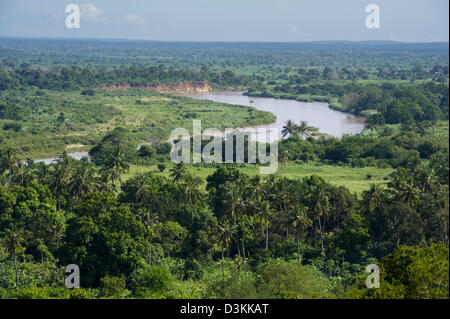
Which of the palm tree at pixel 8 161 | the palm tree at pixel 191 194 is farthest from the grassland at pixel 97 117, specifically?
the palm tree at pixel 191 194

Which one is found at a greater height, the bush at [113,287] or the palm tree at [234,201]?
the palm tree at [234,201]

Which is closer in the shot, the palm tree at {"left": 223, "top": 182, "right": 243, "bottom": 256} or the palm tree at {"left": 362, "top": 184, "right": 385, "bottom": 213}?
the palm tree at {"left": 223, "top": 182, "right": 243, "bottom": 256}

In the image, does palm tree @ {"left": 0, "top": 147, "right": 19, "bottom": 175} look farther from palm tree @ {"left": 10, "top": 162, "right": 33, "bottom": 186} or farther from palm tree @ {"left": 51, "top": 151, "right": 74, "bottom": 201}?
palm tree @ {"left": 51, "top": 151, "right": 74, "bottom": 201}

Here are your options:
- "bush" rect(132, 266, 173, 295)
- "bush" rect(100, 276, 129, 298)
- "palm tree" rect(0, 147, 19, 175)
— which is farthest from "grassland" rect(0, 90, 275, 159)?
"bush" rect(132, 266, 173, 295)

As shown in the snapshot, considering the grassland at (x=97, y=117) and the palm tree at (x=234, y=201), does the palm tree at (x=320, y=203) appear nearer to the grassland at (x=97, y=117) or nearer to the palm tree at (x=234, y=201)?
the palm tree at (x=234, y=201)

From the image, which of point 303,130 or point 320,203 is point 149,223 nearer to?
point 320,203

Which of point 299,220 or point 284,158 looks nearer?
point 299,220

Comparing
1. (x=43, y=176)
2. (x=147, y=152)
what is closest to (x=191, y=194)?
(x=43, y=176)

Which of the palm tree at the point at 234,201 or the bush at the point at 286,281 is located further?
the palm tree at the point at 234,201

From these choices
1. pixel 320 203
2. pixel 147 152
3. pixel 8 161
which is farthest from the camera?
pixel 147 152
